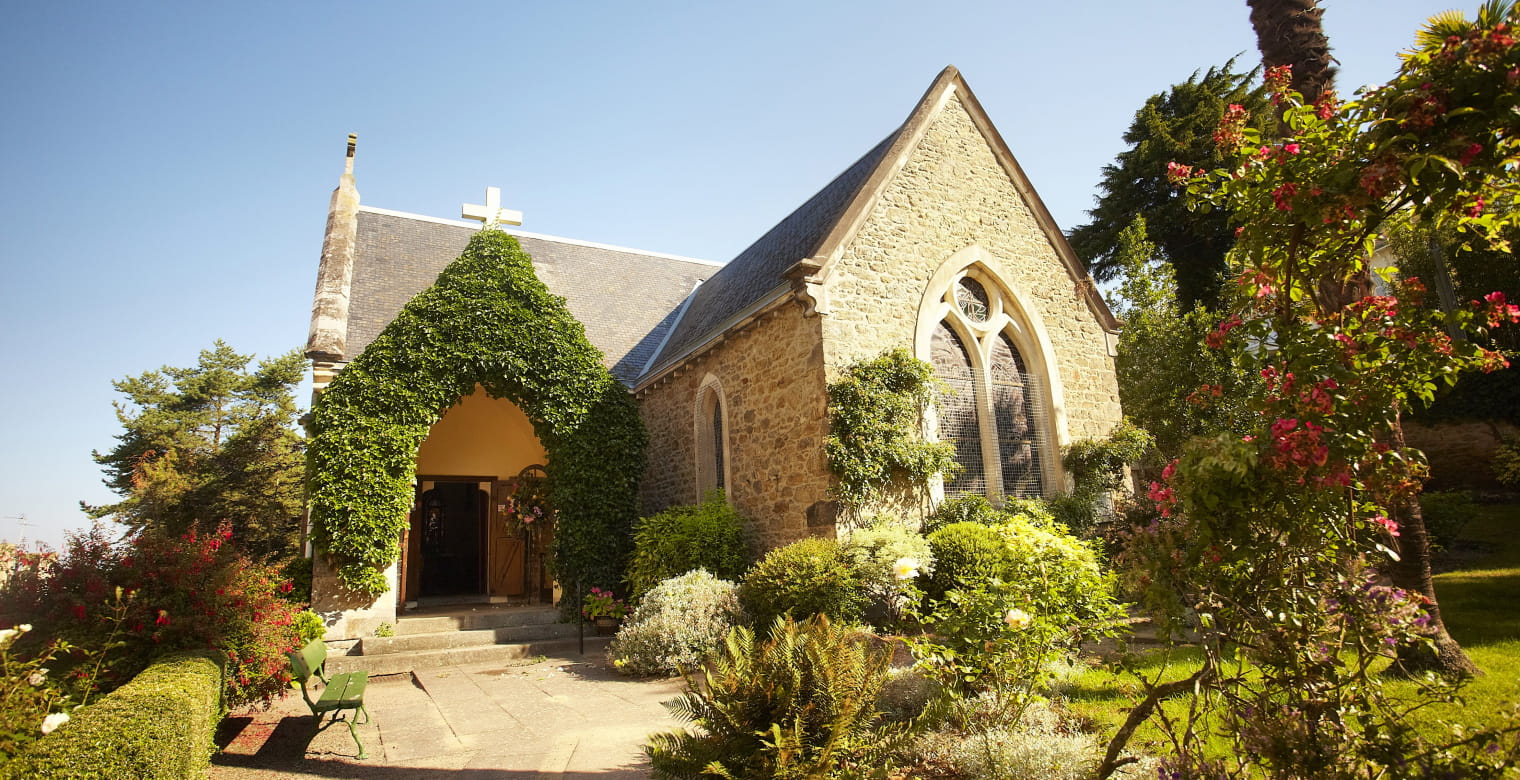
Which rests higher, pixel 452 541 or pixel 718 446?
pixel 718 446

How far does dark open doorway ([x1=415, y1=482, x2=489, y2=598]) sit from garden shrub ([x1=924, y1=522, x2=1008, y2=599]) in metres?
11.6

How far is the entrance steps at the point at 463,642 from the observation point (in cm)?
988

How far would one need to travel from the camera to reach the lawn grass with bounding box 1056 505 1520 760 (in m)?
4.80

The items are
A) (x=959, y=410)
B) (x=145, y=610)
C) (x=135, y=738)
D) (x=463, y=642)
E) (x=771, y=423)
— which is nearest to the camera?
(x=135, y=738)

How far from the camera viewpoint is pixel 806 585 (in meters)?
8.32

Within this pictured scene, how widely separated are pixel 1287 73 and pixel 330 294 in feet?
46.6

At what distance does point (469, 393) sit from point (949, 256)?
8.19m

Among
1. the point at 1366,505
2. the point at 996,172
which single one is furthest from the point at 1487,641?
the point at 996,172

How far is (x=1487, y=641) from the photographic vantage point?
23.1ft

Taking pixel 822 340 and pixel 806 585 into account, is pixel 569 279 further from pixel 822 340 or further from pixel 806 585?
pixel 806 585

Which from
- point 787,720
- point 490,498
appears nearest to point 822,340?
point 787,720

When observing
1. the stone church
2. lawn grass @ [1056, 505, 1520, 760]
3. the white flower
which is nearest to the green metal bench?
the stone church

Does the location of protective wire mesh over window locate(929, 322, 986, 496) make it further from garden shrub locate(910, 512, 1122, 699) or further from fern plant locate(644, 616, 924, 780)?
fern plant locate(644, 616, 924, 780)

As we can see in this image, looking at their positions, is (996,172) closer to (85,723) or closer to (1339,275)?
(1339,275)
